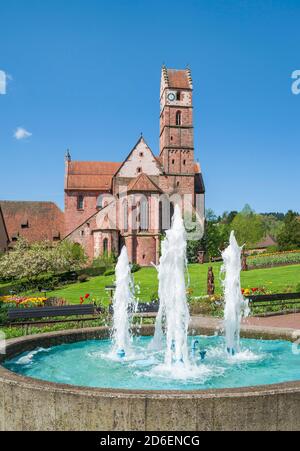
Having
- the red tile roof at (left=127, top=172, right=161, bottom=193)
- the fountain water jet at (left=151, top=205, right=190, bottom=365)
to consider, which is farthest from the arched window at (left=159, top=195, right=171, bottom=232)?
the fountain water jet at (left=151, top=205, right=190, bottom=365)

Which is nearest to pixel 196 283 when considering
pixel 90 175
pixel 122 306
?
pixel 122 306

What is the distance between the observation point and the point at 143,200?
5703 cm

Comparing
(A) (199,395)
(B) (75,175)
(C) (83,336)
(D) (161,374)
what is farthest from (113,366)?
(B) (75,175)

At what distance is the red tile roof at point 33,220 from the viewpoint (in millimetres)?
64375

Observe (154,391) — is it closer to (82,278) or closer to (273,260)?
(82,278)

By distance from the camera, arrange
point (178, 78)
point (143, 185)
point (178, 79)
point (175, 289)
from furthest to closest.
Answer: point (178, 78) < point (178, 79) < point (143, 185) < point (175, 289)

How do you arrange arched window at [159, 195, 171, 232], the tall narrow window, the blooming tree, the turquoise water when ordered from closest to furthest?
the turquoise water
the blooming tree
arched window at [159, 195, 171, 232]
the tall narrow window

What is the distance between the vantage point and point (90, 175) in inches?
2675

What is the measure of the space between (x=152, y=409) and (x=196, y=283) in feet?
94.9

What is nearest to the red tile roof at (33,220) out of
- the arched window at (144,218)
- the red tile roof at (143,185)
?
the red tile roof at (143,185)

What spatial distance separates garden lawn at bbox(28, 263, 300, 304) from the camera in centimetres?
2977

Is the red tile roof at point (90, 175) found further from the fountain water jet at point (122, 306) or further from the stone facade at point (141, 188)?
the fountain water jet at point (122, 306)

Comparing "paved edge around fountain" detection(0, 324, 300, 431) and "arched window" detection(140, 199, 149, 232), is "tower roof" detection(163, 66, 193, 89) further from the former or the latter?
"paved edge around fountain" detection(0, 324, 300, 431)

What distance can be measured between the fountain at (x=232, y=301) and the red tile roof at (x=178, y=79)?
53091 millimetres
